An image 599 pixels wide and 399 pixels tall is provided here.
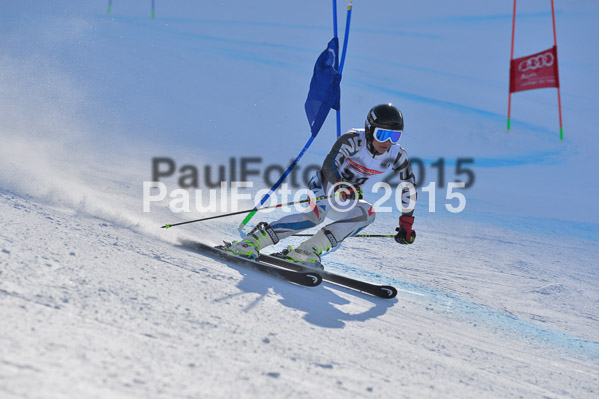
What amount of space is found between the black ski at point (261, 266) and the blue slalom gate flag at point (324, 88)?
168cm

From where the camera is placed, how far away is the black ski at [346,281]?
4094 mm

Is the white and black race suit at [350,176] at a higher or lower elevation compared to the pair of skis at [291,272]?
higher

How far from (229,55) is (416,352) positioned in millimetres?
18037

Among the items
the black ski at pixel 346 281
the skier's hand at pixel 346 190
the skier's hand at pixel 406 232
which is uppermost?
the skier's hand at pixel 346 190

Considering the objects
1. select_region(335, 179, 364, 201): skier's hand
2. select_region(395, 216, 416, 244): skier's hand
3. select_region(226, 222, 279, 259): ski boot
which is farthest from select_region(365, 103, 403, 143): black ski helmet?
select_region(226, 222, 279, 259): ski boot

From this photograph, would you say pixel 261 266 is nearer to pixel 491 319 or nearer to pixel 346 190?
pixel 346 190

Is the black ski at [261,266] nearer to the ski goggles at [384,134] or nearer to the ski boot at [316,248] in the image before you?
the ski boot at [316,248]

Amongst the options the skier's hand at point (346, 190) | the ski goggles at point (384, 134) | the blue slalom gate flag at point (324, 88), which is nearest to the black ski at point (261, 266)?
the skier's hand at point (346, 190)

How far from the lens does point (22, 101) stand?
10.2m

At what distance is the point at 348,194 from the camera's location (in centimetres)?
459

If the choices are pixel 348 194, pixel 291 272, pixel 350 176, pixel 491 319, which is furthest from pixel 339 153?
pixel 491 319

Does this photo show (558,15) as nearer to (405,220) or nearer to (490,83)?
(490,83)

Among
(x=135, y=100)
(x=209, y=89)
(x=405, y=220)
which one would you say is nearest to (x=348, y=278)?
(x=405, y=220)

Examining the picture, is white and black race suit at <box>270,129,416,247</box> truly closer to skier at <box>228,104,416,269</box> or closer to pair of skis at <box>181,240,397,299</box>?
skier at <box>228,104,416,269</box>
